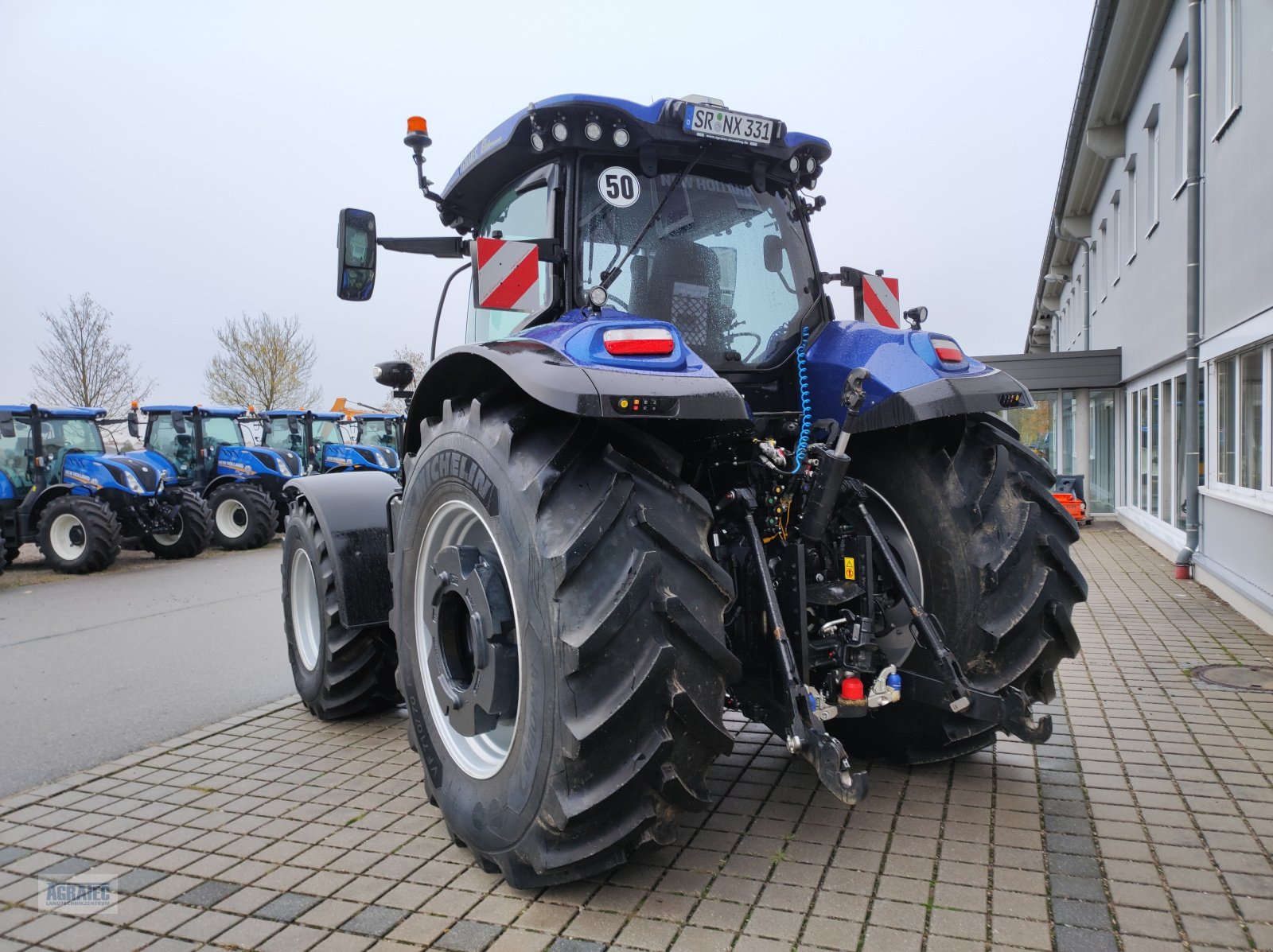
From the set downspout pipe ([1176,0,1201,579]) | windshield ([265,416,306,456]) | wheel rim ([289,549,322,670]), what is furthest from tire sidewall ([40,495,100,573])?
downspout pipe ([1176,0,1201,579])

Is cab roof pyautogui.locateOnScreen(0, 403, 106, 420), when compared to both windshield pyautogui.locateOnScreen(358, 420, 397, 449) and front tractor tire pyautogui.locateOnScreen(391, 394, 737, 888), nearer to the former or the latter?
windshield pyautogui.locateOnScreen(358, 420, 397, 449)

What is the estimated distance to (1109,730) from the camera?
453cm

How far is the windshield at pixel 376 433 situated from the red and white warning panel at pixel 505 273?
2024cm

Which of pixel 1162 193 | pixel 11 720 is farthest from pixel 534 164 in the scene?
pixel 1162 193

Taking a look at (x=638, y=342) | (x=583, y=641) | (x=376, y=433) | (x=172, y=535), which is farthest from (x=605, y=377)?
(x=376, y=433)

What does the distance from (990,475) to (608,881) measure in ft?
6.53

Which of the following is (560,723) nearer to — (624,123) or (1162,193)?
(624,123)

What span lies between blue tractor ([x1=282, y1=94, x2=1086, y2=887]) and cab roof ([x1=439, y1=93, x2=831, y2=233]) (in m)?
0.01

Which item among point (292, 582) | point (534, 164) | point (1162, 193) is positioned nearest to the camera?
point (534, 164)

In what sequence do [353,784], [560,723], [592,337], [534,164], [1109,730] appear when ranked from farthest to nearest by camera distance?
[1109,730] < [353,784] < [534,164] < [592,337] < [560,723]

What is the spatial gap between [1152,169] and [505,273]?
462 inches

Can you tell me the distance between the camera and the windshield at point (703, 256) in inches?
142

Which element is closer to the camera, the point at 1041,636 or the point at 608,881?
the point at 608,881

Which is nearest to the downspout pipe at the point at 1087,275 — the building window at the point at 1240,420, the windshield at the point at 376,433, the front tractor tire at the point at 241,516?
the building window at the point at 1240,420
